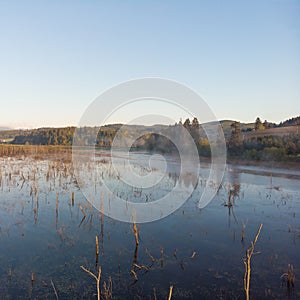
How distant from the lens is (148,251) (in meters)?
5.38

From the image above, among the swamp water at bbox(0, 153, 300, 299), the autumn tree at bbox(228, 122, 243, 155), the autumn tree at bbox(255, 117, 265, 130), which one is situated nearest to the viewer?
the swamp water at bbox(0, 153, 300, 299)

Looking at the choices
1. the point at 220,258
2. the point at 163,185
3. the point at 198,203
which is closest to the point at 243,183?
the point at 163,185

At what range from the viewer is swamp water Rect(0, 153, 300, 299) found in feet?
13.4

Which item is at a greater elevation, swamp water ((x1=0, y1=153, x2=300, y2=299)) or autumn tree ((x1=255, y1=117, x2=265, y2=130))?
autumn tree ((x1=255, y1=117, x2=265, y2=130))

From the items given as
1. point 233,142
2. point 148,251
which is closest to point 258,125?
point 233,142

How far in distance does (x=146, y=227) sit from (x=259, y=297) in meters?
3.52

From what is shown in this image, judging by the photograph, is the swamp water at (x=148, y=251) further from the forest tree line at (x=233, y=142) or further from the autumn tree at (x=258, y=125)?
the autumn tree at (x=258, y=125)

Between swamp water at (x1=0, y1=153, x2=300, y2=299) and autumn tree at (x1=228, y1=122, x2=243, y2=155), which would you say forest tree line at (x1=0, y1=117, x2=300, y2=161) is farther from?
swamp water at (x1=0, y1=153, x2=300, y2=299)

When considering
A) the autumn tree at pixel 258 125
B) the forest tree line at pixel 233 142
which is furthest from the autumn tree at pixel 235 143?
the autumn tree at pixel 258 125

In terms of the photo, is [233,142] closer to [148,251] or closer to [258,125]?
[258,125]

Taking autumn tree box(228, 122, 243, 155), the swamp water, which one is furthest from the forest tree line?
the swamp water

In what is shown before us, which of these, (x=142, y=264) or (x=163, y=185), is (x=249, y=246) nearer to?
(x=142, y=264)

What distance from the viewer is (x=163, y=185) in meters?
13.0

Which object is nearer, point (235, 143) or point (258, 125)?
point (235, 143)
